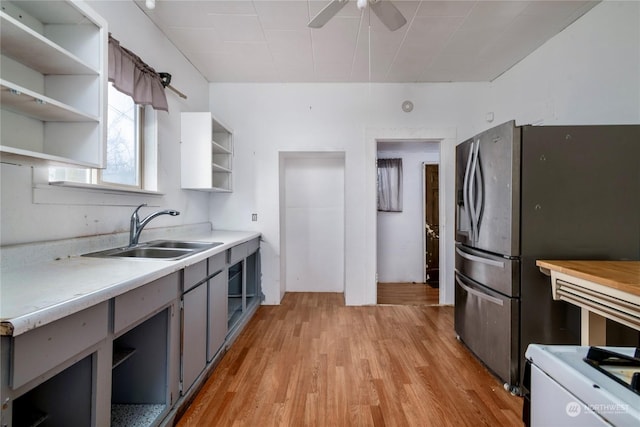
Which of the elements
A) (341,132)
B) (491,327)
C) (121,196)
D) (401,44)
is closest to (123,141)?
(121,196)

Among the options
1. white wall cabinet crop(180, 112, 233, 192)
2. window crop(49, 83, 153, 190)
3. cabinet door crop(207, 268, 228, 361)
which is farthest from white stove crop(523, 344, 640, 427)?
white wall cabinet crop(180, 112, 233, 192)

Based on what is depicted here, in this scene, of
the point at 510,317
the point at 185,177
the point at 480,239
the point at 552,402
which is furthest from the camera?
the point at 185,177

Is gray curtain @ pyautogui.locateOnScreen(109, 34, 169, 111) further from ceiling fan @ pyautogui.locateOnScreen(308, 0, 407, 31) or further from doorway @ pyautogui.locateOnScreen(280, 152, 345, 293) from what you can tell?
doorway @ pyautogui.locateOnScreen(280, 152, 345, 293)

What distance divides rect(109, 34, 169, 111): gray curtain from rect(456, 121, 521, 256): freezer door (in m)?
2.48

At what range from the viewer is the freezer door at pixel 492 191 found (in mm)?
1764

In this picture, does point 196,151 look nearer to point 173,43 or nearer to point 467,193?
point 173,43

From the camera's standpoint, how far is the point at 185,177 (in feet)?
8.91

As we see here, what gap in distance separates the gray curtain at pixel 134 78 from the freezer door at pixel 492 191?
2.48 m

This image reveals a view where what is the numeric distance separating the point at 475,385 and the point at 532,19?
113 inches

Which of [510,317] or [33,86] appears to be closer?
[33,86]

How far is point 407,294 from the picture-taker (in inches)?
157

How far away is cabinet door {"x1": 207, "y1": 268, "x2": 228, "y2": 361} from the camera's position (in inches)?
76.3

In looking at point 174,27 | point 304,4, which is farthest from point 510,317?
point 174,27

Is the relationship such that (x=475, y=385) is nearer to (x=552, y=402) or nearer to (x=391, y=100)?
(x=552, y=402)
